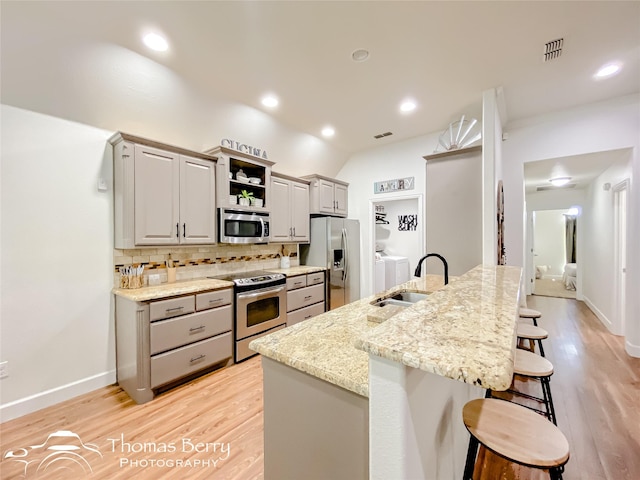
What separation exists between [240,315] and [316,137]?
294cm

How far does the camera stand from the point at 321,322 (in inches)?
55.9

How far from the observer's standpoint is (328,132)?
4.05 metres

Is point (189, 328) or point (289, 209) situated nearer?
point (189, 328)

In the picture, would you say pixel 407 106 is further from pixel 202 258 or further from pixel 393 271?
pixel 393 271

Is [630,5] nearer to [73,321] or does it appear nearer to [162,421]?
[162,421]

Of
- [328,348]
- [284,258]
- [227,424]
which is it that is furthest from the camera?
[284,258]

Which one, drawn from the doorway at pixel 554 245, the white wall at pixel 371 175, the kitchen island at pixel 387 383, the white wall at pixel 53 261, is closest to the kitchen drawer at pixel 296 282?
the white wall at pixel 371 175

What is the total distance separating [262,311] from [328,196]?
231cm

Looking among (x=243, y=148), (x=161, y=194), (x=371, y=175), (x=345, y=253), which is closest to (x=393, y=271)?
(x=345, y=253)

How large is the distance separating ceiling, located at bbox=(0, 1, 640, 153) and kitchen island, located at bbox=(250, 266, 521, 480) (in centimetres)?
199

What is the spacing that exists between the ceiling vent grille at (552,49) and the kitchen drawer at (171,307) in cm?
383

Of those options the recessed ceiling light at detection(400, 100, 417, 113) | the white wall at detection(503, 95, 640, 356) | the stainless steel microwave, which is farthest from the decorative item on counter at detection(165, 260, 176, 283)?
the white wall at detection(503, 95, 640, 356)

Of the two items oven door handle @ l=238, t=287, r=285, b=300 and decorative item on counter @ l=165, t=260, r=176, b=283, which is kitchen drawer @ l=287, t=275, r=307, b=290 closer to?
oven door handle @ l=238, t=287, r=285, b=300

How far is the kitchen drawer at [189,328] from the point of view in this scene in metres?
2.23
